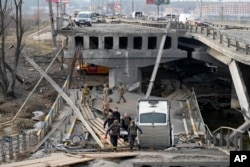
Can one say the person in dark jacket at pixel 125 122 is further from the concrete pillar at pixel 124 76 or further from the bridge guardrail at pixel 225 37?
the concrete pillar at pixel 124 76

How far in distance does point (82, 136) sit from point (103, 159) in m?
5.44

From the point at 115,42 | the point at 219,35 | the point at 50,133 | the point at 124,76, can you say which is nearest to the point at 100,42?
the point at 115,42

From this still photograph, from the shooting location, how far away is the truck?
22.8m

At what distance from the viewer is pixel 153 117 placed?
2353 cm

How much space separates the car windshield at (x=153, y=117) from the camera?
76.6 ft

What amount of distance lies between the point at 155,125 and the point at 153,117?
0.58 m

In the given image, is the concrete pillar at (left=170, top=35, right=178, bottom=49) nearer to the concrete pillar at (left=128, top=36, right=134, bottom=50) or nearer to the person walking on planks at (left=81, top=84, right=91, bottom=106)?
the concrete pillar at (left=128, top=36, right=134, bottom=50)

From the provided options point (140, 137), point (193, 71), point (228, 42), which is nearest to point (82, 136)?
point (140, 137)

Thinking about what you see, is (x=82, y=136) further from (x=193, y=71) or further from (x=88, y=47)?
(x=193, y=71)

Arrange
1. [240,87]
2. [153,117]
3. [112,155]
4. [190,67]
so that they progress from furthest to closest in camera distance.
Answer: [190,67]
[240,87]
[153,117]
[112,155]

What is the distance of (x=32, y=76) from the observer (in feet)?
169

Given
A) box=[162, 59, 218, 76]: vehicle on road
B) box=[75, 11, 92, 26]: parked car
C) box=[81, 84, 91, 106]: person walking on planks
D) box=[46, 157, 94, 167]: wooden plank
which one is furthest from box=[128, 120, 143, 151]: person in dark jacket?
box=[75, 11, 92, 26]: parked car

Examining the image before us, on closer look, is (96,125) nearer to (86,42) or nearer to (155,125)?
(155,125)

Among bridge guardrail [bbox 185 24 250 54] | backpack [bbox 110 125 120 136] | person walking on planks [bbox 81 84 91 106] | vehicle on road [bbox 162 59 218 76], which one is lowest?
vehicle on road [bbox 162 59 218 76]
